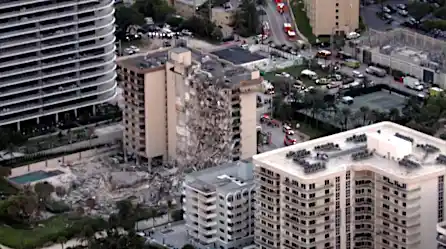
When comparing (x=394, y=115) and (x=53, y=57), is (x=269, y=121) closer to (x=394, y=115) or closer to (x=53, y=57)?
(x=394, y=115)

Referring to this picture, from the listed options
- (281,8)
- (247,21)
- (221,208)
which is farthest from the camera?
(281,8)

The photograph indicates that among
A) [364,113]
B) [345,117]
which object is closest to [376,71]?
[364,113]

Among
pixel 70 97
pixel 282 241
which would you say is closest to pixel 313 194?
pixel 282 241

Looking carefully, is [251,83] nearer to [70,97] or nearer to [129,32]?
[70,97]

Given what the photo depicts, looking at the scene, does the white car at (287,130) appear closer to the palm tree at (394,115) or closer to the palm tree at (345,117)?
the palm tree at (345,117)

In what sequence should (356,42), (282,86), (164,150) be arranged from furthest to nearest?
(356,42)
(282,86)
(164,150)

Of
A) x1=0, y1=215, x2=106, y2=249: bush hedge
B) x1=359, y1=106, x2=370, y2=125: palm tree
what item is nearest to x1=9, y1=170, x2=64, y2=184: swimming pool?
x1=0, y1=215, x2=106, y2=249: bush hedge
